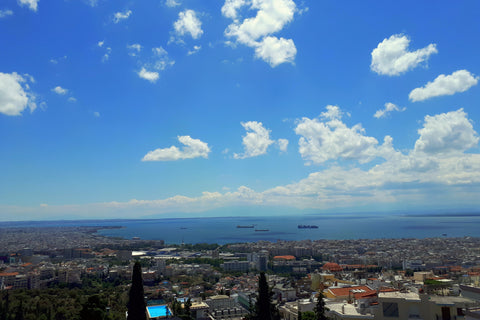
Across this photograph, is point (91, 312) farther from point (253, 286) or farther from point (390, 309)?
point (253, 286)

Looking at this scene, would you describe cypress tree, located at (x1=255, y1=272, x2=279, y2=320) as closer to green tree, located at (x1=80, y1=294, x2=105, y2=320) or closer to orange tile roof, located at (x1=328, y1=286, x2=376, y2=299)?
green tree, located at (x1=80, y1=294, x2=105, y2=320)

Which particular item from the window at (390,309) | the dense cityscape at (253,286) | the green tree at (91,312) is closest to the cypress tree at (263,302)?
the dense cityscape at (253,286)

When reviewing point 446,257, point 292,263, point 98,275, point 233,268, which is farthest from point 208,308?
point 446,257

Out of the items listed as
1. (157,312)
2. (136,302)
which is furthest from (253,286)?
(136,302)

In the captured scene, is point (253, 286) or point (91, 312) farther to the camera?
point (253, 286)

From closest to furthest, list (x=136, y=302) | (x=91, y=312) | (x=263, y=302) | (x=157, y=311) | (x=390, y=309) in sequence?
(x=390, y=309)
(x=91, y=312)
(x=263, y=302)
(x=136, y=302)
(x=157, y=311)

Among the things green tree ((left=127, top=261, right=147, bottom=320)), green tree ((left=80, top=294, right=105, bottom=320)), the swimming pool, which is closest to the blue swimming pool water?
the swimming pool

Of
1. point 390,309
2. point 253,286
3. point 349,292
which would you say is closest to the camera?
point 390,309

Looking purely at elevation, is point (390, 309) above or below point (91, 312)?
above
